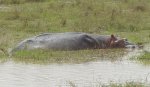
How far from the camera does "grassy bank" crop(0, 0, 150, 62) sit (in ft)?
50.8

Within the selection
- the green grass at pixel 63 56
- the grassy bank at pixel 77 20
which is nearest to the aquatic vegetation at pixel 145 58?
the green grass at pixel 63 56

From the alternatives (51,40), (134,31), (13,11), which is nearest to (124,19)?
(134,31)

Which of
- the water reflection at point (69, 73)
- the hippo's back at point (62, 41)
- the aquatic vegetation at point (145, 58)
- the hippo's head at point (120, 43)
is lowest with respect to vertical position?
the hippo's head at point (120, 43)

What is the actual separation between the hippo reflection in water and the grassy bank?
0.62 metres

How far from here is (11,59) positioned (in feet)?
38.6

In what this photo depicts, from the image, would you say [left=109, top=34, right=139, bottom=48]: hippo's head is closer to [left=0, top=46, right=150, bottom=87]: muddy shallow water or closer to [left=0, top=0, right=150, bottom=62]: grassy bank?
[left=0, top=0, right=150, bottom=62]: grassy bank

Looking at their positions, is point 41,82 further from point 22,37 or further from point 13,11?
point 13,11

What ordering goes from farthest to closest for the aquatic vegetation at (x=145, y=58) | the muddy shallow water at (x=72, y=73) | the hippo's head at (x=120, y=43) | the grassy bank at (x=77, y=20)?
the grassy bank at (x=77, y=20), the hippo's head at (x=120, y=43), the aquatic vegetation at (x=145, y=58), the muddy shallow water at (x=72, y=73)

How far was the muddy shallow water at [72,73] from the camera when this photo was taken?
9148 mm

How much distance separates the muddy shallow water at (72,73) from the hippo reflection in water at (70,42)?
1456 millimetres

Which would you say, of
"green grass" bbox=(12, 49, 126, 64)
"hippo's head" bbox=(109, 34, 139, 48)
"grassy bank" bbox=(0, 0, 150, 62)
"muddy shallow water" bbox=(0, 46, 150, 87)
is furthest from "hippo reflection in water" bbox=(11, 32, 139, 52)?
"muddy shallow water" bbox=(0, 46, 150, 87)

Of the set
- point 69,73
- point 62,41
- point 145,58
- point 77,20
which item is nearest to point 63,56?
point 62,41

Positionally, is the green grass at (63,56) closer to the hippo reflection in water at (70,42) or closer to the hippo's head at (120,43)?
the hippo reflection in water at (70,42)

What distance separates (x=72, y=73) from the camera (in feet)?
33.3
